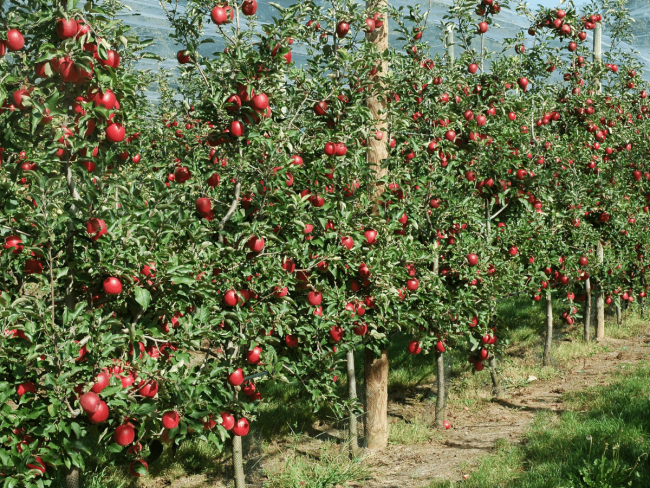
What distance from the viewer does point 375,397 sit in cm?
583

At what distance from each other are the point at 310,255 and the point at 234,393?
127 centimetres

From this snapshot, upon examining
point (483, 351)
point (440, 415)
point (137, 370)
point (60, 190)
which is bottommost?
point (440, 415)

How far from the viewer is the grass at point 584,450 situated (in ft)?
12.9

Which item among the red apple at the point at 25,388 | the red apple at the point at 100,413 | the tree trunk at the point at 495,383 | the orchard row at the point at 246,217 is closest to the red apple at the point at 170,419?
the orchard row at the point at 246,217

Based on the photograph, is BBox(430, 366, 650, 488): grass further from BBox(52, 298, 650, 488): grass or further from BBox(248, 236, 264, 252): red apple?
BBox(248, 236, 264, 252): red apple

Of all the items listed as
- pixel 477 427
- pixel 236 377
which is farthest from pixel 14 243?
pixel 477 427

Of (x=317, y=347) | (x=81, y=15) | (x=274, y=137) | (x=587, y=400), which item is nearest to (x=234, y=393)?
(x=317, y=347)

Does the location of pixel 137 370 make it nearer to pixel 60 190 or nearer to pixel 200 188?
pixel 60 190

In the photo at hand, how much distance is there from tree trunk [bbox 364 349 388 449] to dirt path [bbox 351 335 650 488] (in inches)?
6.8

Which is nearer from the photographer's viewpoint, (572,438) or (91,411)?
(91,411)

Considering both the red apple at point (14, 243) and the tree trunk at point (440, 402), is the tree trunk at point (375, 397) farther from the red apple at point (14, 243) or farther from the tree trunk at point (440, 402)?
the red apple at point (14, 243)

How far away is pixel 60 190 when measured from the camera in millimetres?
2922

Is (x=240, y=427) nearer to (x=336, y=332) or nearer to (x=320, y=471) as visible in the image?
(x=336, y=332)

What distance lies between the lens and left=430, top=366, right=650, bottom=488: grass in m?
3.94
